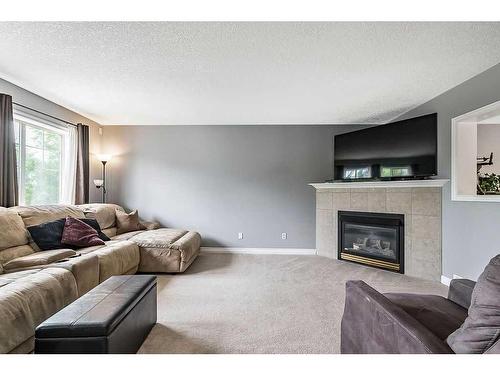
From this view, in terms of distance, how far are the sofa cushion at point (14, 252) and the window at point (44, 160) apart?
42.0 inches

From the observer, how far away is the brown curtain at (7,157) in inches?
109

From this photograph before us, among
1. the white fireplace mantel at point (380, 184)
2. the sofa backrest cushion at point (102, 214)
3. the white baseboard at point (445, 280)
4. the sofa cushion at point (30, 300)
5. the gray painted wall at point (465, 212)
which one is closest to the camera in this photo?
the sofa cushion at point (30, 300)

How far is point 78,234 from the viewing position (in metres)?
2.91

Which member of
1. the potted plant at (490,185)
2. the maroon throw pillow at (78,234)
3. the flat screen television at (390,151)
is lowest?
the maroon throw pillow at (78,234)

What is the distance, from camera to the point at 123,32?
1.95 meters

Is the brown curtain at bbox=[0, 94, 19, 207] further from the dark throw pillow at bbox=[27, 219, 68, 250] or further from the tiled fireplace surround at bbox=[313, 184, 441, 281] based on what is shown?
the tiled fireplace surround at bbox=[313, 184, 441, 281]

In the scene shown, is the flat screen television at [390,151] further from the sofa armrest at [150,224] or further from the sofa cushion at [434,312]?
the sofa armrest at [150,224]

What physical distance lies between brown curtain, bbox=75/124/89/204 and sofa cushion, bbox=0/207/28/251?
4.93ft

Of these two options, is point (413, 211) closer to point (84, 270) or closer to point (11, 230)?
point (84, 270)

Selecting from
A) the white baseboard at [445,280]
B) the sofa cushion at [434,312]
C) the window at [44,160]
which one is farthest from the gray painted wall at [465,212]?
the window at [44,160]

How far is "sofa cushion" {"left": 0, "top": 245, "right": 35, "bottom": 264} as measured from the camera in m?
2.23
